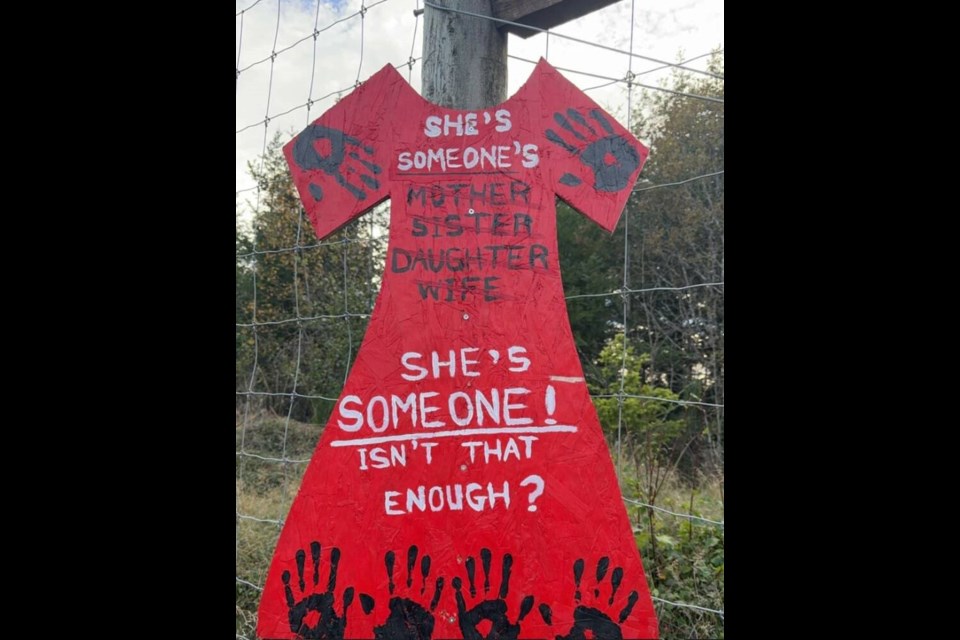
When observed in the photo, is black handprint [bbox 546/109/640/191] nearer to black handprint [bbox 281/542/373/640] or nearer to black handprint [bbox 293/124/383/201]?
black handprint [bbox 293/124/383/201]

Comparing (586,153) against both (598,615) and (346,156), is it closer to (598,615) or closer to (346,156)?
(346,156)

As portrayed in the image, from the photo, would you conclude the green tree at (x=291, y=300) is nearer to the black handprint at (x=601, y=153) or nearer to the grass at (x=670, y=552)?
the grass at (x=670, y=552)

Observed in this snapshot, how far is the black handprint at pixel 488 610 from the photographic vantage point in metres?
1.44

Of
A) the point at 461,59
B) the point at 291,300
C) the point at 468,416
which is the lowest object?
the point at 468,416

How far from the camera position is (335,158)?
5.25ft

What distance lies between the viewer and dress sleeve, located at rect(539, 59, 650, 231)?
1.52 m

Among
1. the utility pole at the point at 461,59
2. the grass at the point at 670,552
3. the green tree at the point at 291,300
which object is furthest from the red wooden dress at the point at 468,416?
the green tree at the point at 291,300

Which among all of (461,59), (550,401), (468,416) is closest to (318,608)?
(468,416)

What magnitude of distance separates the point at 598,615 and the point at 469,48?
136 centimetres

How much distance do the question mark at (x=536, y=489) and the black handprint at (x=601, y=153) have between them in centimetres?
65
